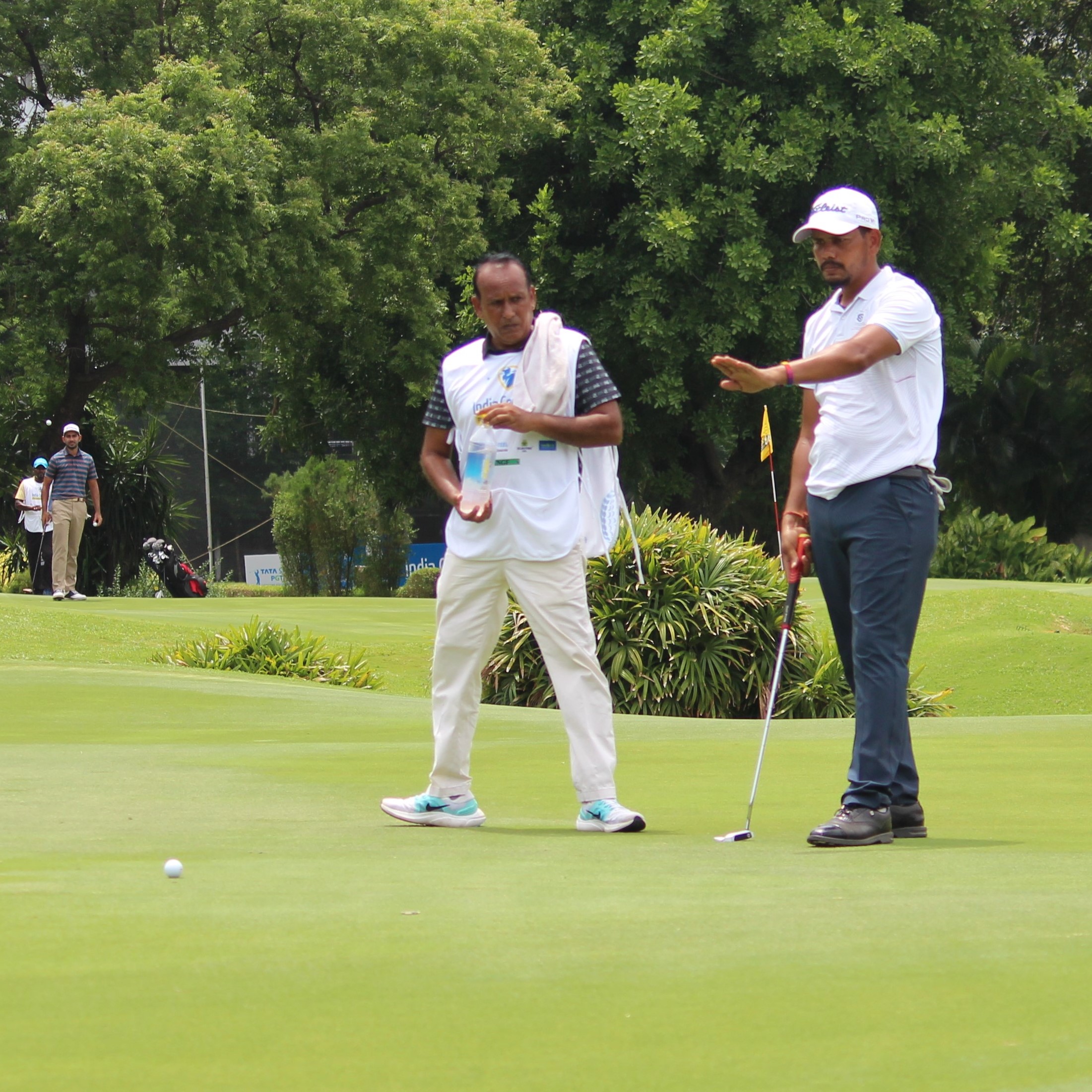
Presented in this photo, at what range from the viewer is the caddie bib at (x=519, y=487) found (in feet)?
18.7

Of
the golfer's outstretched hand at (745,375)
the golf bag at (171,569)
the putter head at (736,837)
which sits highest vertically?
the golfer's outstretched hand at (745,375)

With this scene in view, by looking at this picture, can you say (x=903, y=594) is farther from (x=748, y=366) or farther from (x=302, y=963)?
(x=302, y=963)

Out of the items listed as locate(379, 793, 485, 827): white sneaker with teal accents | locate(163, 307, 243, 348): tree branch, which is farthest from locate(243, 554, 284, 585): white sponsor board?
locate(379, 793, 485, 827): white sneaker with teal accents

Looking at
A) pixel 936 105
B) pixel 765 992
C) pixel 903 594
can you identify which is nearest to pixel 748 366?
pixel 903 594

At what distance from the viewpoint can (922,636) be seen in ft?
62.7

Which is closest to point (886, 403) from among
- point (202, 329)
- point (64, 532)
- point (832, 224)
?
point (832, 224)

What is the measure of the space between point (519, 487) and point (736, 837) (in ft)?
4.57

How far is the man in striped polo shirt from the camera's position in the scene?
22344mm

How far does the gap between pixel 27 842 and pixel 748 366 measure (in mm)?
2692

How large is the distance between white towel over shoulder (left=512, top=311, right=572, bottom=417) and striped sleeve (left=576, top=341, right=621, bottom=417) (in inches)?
1.8

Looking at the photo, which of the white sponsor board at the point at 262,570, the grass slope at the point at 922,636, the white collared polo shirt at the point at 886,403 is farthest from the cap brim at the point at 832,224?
the white sponsor board at the point at 262,570

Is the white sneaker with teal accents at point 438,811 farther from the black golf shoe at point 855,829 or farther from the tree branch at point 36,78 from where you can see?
the tree branch at point 36,78

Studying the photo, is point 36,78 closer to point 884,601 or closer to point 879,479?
point 879,479

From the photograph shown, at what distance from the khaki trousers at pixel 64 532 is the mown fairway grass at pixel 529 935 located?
1481 cm
